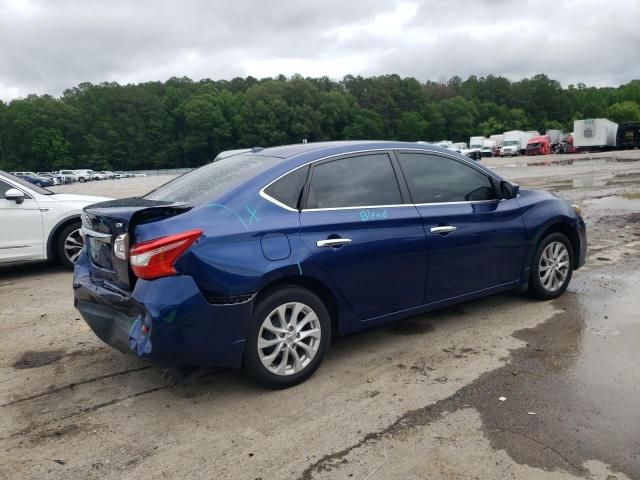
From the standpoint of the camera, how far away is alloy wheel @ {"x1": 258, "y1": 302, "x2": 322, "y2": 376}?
12.2 ft

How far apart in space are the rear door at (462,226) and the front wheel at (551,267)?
0.30 meters

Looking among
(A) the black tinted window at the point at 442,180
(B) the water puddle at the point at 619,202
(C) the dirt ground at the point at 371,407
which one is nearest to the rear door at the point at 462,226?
(A) the black tinted window at the point at 442,180

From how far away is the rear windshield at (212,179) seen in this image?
3.94 meters

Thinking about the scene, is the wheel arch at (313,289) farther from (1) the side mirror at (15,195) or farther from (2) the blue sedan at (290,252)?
(1) the side mirror at (15,195)

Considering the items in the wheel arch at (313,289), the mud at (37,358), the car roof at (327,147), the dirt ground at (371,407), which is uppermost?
the car roof at (327,147)

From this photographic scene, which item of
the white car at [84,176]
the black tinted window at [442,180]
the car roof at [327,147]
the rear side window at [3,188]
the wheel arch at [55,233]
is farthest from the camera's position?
the white car at [84,176]

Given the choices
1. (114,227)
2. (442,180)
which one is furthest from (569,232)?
(114,227)

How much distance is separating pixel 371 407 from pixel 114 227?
2.04 meters

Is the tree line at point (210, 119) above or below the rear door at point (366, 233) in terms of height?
above

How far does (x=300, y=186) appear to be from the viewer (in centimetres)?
399

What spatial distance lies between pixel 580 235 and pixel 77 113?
120 meters

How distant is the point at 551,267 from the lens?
549 centimetres

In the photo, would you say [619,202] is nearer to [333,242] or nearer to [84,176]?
[333,242]

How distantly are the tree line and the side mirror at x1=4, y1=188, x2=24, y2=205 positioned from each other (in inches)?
3971
